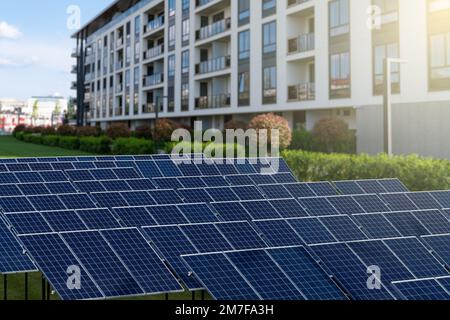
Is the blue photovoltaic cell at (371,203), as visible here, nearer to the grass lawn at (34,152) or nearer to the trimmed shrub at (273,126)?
the trimmed shrub at (273,126)

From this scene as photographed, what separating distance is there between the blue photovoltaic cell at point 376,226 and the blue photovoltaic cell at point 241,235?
2172 mm

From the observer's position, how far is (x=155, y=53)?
62.2m

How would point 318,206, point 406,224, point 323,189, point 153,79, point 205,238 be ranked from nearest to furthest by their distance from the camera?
point 205,238 → point 406,224 → point 318,206 → point 323,189 → point 153,79

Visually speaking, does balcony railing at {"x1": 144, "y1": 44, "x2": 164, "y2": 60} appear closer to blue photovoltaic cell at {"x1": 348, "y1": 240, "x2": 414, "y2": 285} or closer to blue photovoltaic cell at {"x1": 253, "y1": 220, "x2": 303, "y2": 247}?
blue photovoltaic cell at {"x1": 253, "y1": 220, "x2": 303, "y2": 247}

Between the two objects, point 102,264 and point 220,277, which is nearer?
point 220,277

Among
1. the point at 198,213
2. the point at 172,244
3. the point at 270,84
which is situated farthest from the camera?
the point at 270,84

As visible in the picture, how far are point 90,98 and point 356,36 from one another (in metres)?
63.5

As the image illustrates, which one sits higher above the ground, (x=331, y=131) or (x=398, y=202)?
(x=331, y=131)

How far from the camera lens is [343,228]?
9.41 metres

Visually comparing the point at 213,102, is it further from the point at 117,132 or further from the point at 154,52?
the point at 154,52

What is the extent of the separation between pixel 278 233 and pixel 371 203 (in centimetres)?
349

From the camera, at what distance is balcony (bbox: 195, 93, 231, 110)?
153ft

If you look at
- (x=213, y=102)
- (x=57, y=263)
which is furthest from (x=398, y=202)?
(x=213, y=102)

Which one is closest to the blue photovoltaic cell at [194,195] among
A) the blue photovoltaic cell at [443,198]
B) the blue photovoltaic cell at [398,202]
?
the blue photovoltaic cell at [398,202]
